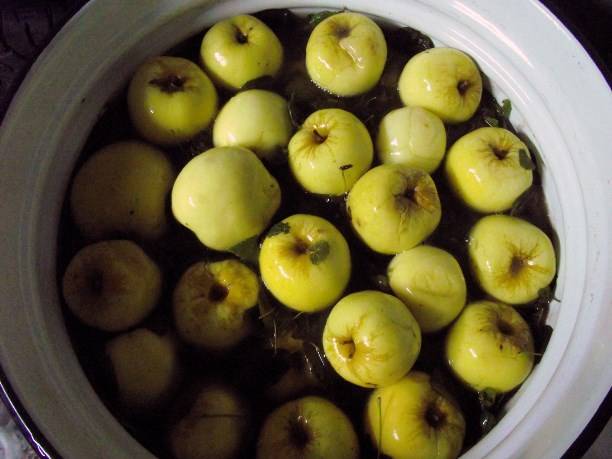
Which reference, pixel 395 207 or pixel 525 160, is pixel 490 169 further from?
pixel 395 207

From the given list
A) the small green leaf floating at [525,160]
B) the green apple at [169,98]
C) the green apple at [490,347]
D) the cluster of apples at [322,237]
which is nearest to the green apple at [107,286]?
the cluster of apples at [322,237]

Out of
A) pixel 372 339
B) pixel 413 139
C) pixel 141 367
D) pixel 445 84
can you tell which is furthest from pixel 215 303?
pixel 445 84

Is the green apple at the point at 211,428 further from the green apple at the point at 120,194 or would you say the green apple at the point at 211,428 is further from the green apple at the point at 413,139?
the green apple at the point at 413,139

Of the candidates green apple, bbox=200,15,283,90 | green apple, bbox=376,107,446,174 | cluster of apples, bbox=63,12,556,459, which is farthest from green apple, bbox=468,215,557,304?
green apple, bbox=200,15,283,90

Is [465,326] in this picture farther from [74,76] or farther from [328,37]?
[74,76]

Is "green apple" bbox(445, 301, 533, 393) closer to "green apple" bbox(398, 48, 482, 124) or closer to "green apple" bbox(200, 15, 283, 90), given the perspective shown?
"green apple" bbox(398, 48, 482, 124)
